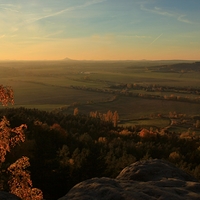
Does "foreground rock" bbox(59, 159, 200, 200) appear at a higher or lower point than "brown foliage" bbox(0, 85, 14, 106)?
lower

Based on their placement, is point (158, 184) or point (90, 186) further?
point (158, 184)

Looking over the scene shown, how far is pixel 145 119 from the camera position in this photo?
140625mm

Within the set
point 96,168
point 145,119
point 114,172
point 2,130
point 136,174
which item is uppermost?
point 2,130

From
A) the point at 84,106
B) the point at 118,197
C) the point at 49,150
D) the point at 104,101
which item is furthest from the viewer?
the point at 104,101

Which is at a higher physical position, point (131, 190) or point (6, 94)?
point (6, 94)

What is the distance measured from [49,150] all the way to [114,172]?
8295 millimetres

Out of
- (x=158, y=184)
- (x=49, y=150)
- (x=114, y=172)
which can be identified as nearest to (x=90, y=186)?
(x=158, y=184)

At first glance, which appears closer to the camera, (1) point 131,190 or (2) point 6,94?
(1) point 131,190

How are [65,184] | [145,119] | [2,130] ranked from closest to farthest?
[2,130]
[65,184]
[145,119]

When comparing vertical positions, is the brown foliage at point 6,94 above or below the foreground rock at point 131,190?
above

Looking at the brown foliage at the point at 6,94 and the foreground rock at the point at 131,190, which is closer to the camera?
the foreground rock at the point at 131,190

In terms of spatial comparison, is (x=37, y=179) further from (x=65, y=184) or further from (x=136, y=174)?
(x=136, y=174)

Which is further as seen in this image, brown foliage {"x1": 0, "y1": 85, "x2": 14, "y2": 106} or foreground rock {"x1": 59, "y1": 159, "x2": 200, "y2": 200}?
brown foliage {"x1": 0, "y1": 85, "x2": 14, "y2": 106}

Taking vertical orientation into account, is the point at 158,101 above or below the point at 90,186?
below
